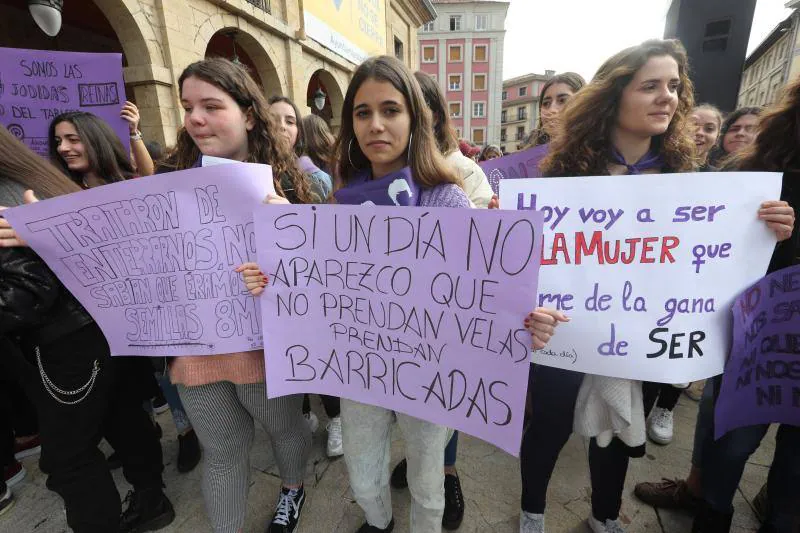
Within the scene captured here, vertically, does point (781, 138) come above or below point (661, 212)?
above

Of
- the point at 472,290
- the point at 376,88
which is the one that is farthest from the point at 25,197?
the point at 472,290

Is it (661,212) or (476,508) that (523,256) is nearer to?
(661,212)

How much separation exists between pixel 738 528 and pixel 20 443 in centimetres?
438

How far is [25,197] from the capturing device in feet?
4.37

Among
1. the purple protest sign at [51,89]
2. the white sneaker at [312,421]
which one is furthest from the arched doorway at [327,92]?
the white sneaker at [312,421]

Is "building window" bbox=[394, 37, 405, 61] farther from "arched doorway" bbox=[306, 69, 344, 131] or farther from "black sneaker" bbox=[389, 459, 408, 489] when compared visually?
"black sneaker" bbox=[389, 459, 408, 489]

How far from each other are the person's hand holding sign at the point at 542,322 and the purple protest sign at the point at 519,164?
152cm

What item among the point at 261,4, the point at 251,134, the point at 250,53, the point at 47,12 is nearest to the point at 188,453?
the point at 251,134

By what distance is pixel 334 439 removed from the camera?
2355 mm

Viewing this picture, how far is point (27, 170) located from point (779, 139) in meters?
2.95

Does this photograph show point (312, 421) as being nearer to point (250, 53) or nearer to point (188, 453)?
point (188, 453)

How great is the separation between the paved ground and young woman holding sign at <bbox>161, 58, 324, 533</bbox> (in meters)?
0.50

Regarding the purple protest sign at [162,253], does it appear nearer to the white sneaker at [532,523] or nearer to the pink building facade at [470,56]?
the white sneaker at [532,523]

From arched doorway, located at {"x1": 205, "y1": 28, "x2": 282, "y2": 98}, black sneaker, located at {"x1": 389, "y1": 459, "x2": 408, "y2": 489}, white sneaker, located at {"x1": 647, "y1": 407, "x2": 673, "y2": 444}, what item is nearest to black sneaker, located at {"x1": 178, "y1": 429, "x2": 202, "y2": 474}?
black sneaker, located at {"x1": 389, "y1": 459, "x2": 408, "y2": 489}
